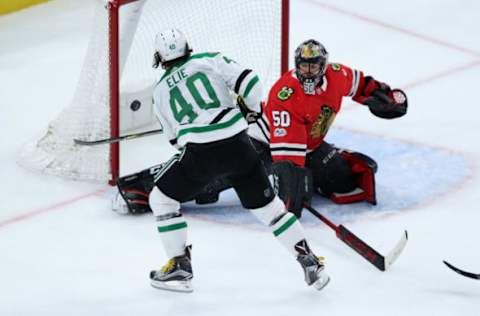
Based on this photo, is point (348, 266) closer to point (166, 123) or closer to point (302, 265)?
point (302, 265)

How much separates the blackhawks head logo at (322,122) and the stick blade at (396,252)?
2.10ft

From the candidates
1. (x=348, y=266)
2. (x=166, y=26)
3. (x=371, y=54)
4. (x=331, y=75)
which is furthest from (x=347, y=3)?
(x=348, y=266)

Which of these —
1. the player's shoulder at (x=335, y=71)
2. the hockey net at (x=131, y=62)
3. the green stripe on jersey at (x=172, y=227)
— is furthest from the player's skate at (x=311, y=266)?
the hockey net at (x=131, y=62)

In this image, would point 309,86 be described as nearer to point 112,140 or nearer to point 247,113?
point 247,113

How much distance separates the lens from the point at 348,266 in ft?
16.5

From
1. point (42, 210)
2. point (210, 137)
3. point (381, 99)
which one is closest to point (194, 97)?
point (210, 137)

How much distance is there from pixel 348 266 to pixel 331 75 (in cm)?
83

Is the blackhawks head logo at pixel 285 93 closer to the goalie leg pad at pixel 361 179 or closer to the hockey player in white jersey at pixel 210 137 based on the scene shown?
the goalie leg pad at pixel 361 179

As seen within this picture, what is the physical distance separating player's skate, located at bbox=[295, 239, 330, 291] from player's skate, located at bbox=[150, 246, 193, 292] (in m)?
0.42

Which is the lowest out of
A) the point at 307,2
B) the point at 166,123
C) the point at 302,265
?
the point at 307,2

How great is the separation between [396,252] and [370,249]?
0.32 feet

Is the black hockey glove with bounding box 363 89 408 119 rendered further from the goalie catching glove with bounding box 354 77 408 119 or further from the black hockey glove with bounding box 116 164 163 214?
the black hockey glove with bounding box 116 164 163 214

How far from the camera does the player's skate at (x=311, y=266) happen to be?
4.74 meters

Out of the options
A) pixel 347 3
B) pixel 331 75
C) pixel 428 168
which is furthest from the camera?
pixel 347 3
